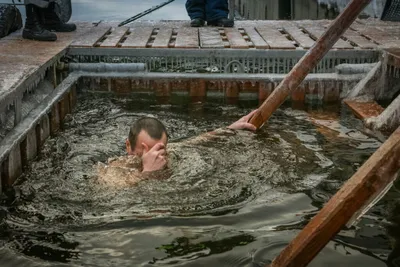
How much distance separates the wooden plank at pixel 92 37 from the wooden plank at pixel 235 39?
1697 millimetres

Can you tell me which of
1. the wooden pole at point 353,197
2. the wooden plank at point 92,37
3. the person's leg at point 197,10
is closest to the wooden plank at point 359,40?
the person's leg at point 197,10

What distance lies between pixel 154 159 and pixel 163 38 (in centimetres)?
396

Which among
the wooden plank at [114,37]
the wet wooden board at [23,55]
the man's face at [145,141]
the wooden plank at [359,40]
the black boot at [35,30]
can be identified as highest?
the black boot at [35,30]

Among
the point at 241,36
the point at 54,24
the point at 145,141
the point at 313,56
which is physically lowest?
the point at 145,141

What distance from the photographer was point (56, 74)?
739 centimetres

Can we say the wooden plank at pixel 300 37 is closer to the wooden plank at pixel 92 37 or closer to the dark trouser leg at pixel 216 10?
the dark trouser leg at pixel 216 10

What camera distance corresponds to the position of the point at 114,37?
27.6ft

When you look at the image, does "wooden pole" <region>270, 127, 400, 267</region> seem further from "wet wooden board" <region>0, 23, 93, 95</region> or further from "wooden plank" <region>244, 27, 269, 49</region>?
"wooden plank" <region>244, 27, 269, 49</region>

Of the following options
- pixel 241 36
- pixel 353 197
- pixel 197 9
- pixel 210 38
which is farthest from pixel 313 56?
pixel 197 9

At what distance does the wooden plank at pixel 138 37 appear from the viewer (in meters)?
7.83

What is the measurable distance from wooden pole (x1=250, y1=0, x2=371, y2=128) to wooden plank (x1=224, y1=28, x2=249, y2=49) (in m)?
2.27

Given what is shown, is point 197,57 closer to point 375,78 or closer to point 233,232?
point 375,78

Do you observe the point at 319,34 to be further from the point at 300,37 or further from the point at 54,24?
the point at 54,24

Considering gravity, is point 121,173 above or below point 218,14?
below
